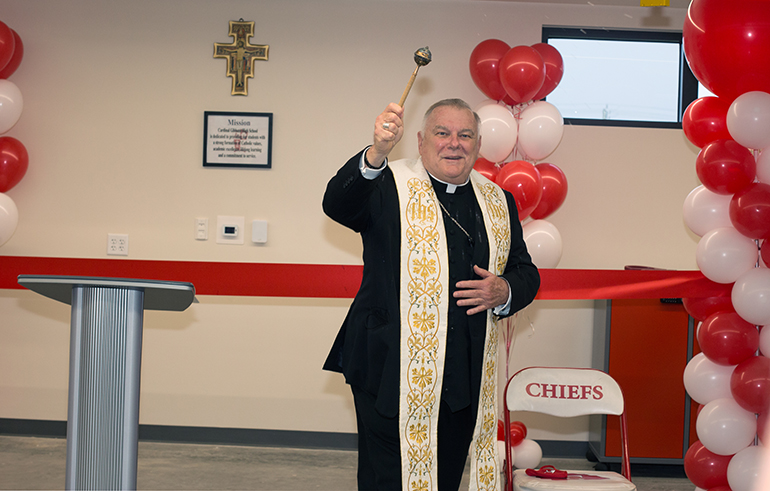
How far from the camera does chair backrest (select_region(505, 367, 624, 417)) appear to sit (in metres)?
2.52

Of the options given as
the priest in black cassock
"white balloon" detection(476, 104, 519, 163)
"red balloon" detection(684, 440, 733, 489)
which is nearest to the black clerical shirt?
the priest in black cassock

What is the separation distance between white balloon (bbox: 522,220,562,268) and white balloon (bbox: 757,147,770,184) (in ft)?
3.27

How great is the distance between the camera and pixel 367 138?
3781 mm

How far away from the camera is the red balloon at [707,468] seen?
2650 millimetres

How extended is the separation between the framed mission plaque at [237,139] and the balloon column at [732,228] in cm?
237

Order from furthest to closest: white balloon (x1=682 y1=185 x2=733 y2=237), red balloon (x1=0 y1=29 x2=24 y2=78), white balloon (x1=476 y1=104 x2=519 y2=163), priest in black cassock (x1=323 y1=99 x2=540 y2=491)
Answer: red balloon (x1=0 y1=29 x2=24 y2=78)
white balloon (x1=476 y1=104 x2=519 y2=163)
white balloon (x1=682 y1=185 x2=733 y2=237)
priest in black cassock (x1=323 y1=99 x2=540 y2=491)

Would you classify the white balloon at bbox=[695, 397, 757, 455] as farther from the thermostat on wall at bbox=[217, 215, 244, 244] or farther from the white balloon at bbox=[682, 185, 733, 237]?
the thermostat on wall at bbox=[217, 215, 244, 244]

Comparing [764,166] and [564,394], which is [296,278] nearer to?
[564,394]

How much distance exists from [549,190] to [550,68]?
674 millimetres

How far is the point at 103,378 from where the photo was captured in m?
1.25

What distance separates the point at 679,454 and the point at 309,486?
2.12 metres

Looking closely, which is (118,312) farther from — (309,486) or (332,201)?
(309,486)

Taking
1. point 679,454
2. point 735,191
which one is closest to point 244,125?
point 735,191

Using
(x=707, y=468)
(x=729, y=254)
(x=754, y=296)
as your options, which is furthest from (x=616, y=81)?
(x=707, y=468)
